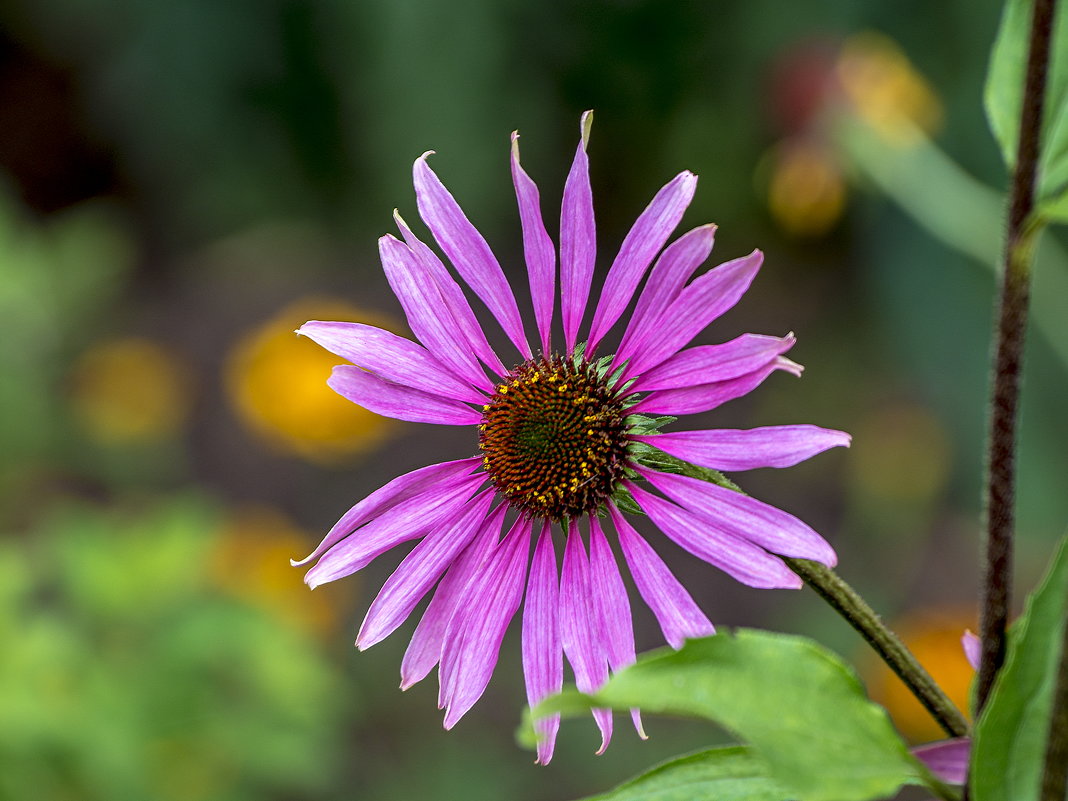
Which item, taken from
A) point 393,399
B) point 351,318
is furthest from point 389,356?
point 351,318

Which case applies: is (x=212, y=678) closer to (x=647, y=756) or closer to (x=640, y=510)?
(x=647, y=756)

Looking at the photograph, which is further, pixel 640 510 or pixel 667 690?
pixel 640 510

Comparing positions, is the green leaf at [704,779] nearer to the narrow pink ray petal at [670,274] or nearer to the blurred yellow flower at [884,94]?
the narrow pink ray petal at [670,274]

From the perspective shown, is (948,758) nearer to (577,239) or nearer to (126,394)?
(577,239)

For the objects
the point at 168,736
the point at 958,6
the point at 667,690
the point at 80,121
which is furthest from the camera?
the point at 80,121

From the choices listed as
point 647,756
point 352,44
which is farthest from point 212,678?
point 352,44

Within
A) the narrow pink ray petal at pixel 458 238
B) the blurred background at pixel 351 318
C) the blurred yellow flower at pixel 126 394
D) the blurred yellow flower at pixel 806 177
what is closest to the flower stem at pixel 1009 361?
the narrow pink ray petal at pixel 458 238

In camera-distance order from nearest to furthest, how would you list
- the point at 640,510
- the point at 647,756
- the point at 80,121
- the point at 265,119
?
the point at 640,510, the point at 647,756, the point at 265,119, the point at 80,121
